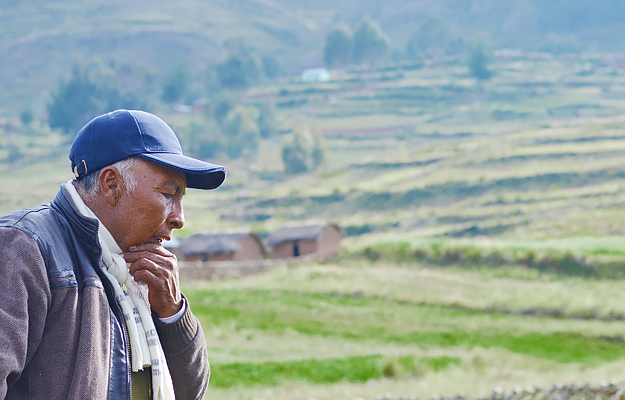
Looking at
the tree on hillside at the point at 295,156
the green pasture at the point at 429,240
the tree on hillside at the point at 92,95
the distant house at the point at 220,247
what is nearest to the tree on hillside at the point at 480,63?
the green pasture at the point at 429,240

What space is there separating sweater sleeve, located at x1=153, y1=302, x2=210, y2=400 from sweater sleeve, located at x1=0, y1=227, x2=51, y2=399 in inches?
33.7

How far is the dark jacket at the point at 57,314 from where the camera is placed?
3115mm

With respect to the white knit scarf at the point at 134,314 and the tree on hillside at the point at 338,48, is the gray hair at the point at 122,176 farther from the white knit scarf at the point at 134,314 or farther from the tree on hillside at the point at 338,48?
the tree on hillside at the point at 338,48

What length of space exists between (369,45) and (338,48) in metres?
7.88

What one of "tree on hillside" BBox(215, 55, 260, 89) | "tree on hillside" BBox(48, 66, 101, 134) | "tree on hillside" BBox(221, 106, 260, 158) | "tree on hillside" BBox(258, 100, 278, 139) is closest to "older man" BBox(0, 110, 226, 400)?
"tree on hillside" BBox(221, 106, 260, 158)

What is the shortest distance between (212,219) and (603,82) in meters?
94.2

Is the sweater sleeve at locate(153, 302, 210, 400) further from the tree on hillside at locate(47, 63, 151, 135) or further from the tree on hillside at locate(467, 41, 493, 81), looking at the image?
the tree on hillside at locate(47, 63, 151, 135)

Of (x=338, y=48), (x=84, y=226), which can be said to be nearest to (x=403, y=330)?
(x=84, y=226)

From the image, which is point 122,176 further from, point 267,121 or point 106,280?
point 267,121

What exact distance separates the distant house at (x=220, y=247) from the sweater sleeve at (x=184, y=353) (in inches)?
2021

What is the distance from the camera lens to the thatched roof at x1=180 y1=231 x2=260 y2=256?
55.4 m

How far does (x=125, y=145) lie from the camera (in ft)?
12.1

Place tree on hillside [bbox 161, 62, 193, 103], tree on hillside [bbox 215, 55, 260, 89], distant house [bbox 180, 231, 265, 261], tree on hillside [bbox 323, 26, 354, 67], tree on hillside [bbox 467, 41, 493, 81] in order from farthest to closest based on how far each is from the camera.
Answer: tree on hillside [bbox 323, 26, 354, 67]
tree on hillside [bbox 215, 55, 260, 89]
tree on hillside [bbox 161, 62, 193, 103]
tree on hillside [bbox 467, 41, 493, 81]
distant house [bbox 180, 231, 265, 261]

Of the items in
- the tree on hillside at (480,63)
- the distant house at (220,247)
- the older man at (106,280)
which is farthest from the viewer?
the tree on hillside at (480,63)
